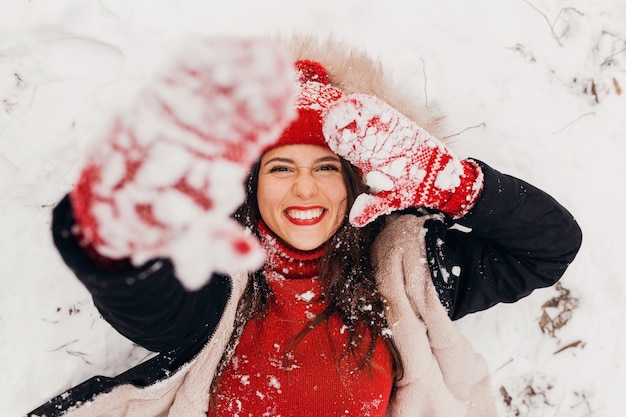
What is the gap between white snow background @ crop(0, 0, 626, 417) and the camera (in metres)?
1.88

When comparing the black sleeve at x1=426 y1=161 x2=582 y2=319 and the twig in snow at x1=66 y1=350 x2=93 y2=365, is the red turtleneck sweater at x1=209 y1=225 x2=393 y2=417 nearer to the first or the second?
the black sleeve at x1=426 y1=161 x2=582 y2=319

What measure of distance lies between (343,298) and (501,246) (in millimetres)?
529

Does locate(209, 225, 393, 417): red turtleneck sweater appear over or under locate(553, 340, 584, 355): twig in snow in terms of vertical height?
over

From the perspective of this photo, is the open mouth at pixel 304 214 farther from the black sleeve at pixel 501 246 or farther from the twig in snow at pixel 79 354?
the twig in snow at pixel 79 354

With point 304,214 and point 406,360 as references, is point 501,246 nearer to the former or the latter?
point 406,360

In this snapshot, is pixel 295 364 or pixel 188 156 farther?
pixel 295 364

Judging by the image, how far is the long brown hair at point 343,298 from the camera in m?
1.64

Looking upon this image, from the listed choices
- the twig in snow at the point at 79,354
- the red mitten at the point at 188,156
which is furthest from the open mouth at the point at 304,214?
the twig in snow at the point at 79,354

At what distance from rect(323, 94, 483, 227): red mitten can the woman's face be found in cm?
7

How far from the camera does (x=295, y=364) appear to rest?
1.60m

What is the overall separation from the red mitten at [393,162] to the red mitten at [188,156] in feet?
1.75

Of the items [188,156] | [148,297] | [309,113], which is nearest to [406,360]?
[309,113]

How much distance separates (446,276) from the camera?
1.68 m

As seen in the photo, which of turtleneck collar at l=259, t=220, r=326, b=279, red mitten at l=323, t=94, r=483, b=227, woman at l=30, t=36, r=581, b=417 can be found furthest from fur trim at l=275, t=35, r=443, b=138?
turtleneck collar at l=259, t=220, r=326, b=279
